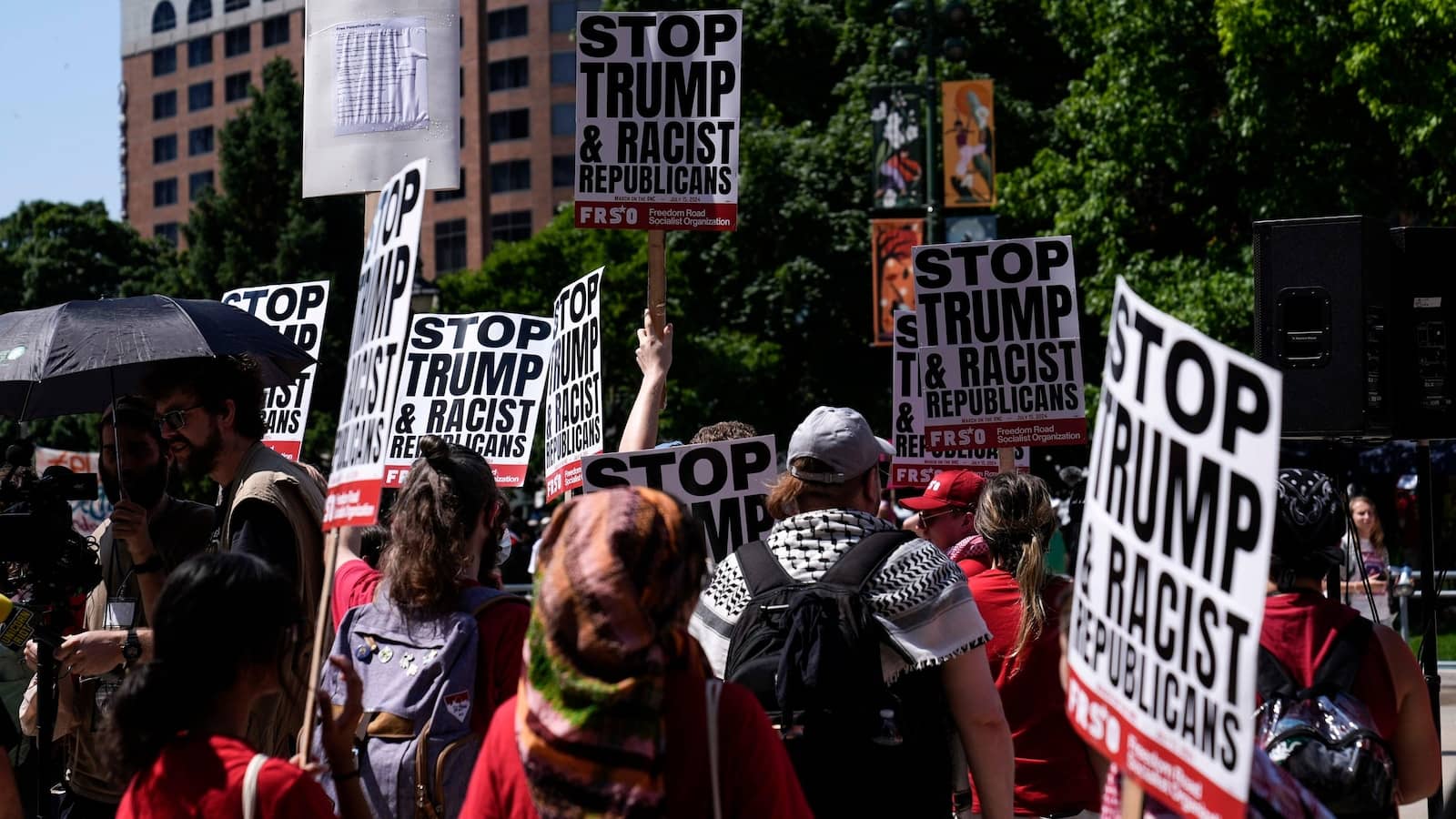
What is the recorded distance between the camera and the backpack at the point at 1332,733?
3.26m

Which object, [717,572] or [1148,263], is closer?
[717,572]

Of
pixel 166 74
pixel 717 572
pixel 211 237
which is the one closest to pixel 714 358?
pixel 211 237

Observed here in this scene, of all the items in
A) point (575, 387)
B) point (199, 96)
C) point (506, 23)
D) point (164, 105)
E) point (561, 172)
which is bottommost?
point (575, 387)

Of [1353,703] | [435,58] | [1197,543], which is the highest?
[435,58]

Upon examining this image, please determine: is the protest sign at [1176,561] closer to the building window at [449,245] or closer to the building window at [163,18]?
the building window at [449,245]

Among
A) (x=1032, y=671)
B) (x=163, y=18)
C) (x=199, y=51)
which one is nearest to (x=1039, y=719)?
(x=1032, y=671)

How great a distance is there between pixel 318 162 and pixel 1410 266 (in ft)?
12.5

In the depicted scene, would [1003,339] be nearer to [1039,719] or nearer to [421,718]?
[1039,719]

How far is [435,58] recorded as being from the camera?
5.45 metres

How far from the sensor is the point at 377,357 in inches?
147

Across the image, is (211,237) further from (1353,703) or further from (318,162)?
(1353,703)

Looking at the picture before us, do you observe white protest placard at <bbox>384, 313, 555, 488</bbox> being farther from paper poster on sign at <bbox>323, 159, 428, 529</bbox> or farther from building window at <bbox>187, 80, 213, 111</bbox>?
building window at <bbox>187, 80, 213, 111</bbox>

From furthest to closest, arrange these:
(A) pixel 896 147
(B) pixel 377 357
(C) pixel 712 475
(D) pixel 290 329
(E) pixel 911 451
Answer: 1. (A) pixel 896 147
2. (E) pixel 911 451
3. (D) pixel 290 329
4. (C) pixel 712 475
5. (B) pixel 377 357

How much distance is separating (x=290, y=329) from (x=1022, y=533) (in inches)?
172
